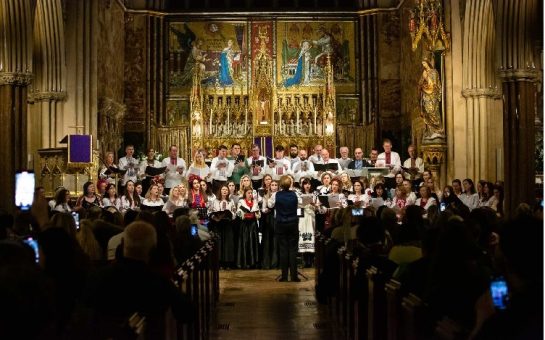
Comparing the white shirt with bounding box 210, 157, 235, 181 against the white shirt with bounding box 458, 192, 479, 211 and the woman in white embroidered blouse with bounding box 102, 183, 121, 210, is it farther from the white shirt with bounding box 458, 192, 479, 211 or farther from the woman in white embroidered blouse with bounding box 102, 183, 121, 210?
the white shirt with bounding box 458, 192, 479, 211

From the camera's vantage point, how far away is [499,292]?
3611mm

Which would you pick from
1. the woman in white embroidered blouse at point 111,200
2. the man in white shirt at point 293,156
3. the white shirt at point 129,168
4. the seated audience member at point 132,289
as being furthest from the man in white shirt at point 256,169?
the seated audience member at point 132,289

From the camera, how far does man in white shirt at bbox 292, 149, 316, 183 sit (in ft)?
63.8

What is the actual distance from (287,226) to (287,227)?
0.02 metres

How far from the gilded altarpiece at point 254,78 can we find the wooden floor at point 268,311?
10314mm

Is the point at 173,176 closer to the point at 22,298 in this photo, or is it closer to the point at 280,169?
the point at 280,169

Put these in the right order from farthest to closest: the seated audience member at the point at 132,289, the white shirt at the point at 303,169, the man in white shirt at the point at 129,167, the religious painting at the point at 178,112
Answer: the religious painting at the point at 178,112
the man in white shirt at the point at 129,167
the white shirt at the point at 303,169
the seated audience member at the point at 132,289

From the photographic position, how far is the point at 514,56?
16078 mm

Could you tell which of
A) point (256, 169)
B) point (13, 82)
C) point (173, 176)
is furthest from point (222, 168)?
point (13, 82)

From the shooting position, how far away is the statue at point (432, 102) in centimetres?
1945

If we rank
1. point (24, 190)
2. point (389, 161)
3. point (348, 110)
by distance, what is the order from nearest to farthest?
point (24, 190)
point (389, 161)
point (348, 110)

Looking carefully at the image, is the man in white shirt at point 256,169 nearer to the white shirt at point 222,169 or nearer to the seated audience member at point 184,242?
the white shirt at point 222,169

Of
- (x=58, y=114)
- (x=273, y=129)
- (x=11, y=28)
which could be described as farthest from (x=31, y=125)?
(x=273, y=129)

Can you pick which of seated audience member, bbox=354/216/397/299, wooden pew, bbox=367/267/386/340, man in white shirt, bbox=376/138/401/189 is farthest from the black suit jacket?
wooden pew, bbox=367/267/386/340
